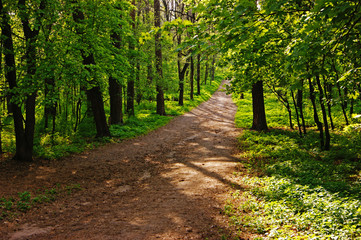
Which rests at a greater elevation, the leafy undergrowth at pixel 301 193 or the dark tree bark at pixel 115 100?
the dark tree bark at pixel 115 100

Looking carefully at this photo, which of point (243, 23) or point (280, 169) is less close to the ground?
point (243, 23)

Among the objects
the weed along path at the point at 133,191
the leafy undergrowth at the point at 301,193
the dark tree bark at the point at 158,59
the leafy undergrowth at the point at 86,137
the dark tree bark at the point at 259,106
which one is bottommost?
the weed along path at the point at 133,191

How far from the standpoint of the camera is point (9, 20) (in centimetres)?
880

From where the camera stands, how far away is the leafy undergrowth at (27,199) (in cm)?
607

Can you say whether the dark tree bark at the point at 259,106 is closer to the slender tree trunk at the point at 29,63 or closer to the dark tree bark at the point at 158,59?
the dark tree bark at the point at 158,59

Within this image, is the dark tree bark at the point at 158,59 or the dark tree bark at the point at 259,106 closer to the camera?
the dark tree bark at the point at 259,106

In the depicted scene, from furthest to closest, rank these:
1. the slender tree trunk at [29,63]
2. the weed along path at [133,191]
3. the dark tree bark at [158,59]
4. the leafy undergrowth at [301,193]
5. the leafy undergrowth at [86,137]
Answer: the dark tree bark at [158,59]
the leafy undergrowth at [86,137]
the slender tree trunk at [29,63]
the weed along path at [133,191]
the leafy undergrowth at [301,193]

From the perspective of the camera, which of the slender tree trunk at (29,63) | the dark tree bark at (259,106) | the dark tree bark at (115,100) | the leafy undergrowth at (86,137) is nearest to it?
the slender tree trunk at (29,63)

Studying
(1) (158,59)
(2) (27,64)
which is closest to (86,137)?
(2) (27,64)

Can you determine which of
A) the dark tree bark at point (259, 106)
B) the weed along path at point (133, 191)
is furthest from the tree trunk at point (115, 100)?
the dark tree bark at point (259, 106)

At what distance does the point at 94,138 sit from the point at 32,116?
445 centimetres

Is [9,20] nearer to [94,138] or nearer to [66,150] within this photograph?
[66,150]

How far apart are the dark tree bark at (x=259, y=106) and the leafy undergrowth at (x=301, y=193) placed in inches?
153

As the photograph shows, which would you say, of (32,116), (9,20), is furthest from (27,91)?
(9,20)
